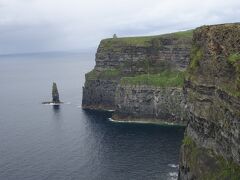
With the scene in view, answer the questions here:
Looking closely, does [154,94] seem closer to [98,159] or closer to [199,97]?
[98,159]

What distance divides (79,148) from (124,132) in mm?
26589

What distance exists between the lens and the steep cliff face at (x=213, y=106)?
80250 mm

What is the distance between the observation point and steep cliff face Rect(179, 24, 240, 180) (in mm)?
80250

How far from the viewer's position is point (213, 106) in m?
90.1

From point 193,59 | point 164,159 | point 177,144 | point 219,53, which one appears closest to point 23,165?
point 164,159

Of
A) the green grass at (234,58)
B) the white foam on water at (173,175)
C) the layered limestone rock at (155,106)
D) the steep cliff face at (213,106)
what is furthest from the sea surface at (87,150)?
the green grass at (234,58)

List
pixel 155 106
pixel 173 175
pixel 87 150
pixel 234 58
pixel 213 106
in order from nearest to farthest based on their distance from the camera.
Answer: pixel 234 58 < pixel 213 106 < pixel 173 175 < pixel 87 150 < pixel 155 106

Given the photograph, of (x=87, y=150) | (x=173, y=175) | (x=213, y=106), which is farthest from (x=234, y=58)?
(x=87, y=150)

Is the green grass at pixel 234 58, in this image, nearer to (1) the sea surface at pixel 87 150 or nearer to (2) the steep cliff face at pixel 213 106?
(2) the steep cliff face at pixel 213 106

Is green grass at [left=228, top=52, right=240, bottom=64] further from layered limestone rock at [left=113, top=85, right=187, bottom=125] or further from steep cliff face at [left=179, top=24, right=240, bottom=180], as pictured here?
layered limestone rock at [left=113, top=85, right=187, bottom=125]

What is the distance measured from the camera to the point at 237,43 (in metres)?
86.7

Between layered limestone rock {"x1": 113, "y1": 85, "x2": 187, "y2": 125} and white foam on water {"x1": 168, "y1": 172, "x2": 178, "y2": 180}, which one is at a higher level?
layered limestone rock {"x1": 113, "y1": 85, "x2": 187, "y2": 125}

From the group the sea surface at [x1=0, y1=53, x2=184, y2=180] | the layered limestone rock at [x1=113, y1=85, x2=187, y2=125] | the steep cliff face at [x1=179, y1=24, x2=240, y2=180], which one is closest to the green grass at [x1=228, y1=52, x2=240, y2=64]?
the steep cliff face at [x1=179, y1=24, x2=240, y2=180]

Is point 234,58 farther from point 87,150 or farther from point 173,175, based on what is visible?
point 87,150
